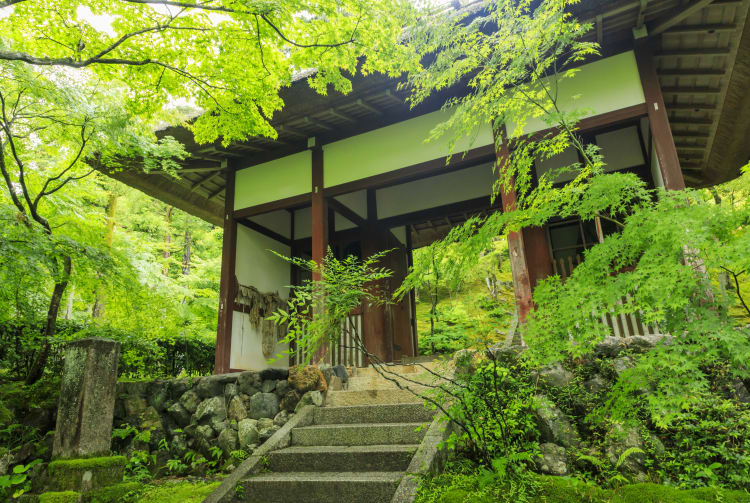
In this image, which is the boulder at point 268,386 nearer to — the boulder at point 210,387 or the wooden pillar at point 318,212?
the boulder at point 210,387

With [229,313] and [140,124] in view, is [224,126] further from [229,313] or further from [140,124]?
[229,313]

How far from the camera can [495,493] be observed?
254 centimetres

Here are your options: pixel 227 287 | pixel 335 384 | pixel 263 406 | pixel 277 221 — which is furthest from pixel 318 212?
pixel 263 406

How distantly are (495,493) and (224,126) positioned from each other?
4.80m

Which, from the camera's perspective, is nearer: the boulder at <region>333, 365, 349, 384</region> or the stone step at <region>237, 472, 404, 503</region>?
the stone step at <region>237, 472, 404, 503</region>

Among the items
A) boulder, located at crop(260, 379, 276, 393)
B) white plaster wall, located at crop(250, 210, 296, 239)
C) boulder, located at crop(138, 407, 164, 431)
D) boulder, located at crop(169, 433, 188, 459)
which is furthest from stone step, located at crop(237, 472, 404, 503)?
white plaster wall, located at crop(250, 210, 296, 239)

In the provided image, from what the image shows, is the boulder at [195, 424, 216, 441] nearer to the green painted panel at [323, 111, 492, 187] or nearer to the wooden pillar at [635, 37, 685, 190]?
the green painted panel at [323, 111, 492, 187]

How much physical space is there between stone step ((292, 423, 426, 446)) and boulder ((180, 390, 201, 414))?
76.7 inches

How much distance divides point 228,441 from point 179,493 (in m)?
0.90

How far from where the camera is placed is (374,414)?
442cm

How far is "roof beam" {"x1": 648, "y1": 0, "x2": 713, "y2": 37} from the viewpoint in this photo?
475 centimetres

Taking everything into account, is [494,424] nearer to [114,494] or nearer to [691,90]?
[114,494]

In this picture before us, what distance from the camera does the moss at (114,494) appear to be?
3.67 m

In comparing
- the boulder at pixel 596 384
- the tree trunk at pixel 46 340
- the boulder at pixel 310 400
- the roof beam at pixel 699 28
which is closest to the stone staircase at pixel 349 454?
the boulder at pixel 310 400
